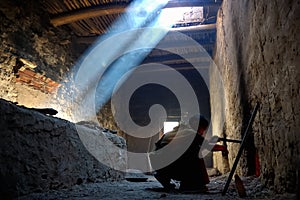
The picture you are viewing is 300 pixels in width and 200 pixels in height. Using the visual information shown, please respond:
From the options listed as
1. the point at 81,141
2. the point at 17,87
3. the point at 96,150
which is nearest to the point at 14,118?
the point at 81,141

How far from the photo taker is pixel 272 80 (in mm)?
1560

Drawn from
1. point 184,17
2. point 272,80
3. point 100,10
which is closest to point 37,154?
point 272,80

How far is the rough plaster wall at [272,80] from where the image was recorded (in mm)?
1238

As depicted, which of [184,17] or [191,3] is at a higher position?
[184,17]

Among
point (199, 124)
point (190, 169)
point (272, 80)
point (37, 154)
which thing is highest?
point (272, 80)

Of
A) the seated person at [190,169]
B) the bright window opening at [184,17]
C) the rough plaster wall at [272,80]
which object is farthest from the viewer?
the bright window opening at [184,17]

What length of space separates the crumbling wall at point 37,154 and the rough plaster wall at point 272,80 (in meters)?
1.71

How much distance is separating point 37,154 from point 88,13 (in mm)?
2669

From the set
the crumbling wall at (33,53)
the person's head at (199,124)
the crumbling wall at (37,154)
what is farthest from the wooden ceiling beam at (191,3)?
the crumbling wall at (37,154)

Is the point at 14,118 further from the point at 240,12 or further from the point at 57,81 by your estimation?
the point at 57,81

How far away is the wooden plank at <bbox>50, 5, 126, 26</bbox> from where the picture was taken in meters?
3.70

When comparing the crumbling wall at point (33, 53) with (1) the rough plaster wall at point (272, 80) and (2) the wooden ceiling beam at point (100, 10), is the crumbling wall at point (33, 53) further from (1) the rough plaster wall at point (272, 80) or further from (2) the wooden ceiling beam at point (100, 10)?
(1) the rough plaster wall at point (272, 80)

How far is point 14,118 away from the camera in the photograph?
1.76 metres

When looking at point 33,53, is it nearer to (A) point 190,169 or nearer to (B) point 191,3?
(B) point 191,3
